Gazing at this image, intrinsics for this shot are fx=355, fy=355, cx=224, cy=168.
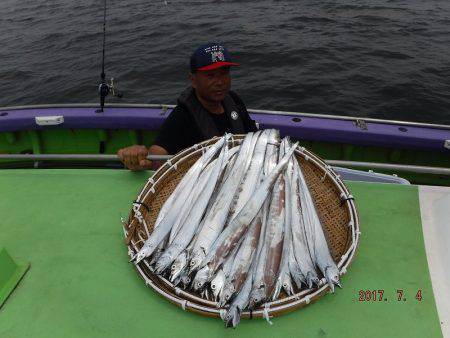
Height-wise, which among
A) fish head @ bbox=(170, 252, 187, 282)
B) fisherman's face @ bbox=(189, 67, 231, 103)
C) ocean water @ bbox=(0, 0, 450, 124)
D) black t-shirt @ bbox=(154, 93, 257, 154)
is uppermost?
fisherman's face @ bbox=(189, 67, 231, 103)

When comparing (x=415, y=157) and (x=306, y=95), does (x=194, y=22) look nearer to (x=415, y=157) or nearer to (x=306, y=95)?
(x=306, y=95)

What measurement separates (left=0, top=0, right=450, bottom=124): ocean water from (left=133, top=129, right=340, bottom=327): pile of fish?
6.52m

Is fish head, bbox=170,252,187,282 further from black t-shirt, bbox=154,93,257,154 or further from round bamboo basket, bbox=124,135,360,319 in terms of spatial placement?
black t-shirt, bbox=154,93,257,154

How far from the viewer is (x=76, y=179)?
11.3 ft

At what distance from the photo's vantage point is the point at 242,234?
7.66 feet

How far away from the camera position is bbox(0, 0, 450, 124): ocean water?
30.6 feet

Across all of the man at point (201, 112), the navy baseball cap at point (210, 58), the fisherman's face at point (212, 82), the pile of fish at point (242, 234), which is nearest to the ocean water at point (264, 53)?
the man at point (201, 112)

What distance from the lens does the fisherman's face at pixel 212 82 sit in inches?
139

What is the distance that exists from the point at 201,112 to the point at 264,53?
8.66 metres

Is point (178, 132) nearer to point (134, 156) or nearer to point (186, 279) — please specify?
point (134, 156)

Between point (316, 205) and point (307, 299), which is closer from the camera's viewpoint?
point (307, 299)

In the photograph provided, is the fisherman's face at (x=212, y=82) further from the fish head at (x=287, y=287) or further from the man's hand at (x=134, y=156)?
the fish head at (x=287, y=287)
